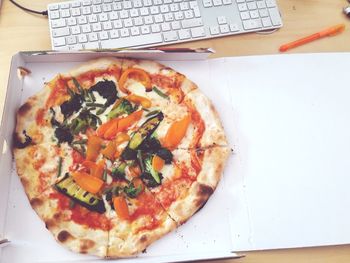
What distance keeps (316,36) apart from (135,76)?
0.59 metres

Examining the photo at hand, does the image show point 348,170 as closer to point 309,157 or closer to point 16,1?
point 309,157

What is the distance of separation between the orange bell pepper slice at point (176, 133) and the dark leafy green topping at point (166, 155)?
3 centimetres

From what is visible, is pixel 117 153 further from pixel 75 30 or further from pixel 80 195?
pixel 75 30

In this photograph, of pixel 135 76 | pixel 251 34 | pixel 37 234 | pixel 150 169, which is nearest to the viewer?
pixel 37 234

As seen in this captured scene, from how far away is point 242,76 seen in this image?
1380mm

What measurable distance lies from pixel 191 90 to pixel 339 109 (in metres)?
0.45

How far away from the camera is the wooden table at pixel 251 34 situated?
1.35m

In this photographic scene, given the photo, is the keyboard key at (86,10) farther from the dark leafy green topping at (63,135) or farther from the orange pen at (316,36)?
the orange pen at (316,36)

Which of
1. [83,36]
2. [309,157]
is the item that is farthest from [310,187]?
[83,36]

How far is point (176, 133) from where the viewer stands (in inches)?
49.8

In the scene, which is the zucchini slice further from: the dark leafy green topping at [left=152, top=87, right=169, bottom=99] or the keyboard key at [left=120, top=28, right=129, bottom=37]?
the keyboard key at [left=120, top=28, right=129, bottom=37]

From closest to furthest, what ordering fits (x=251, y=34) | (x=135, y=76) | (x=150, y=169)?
(x=150, y=169), (x=135, y=76), (x=251, y=34)

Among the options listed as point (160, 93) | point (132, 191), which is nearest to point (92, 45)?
point (160, 93)

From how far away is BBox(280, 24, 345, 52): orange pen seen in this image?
56.0 inches
